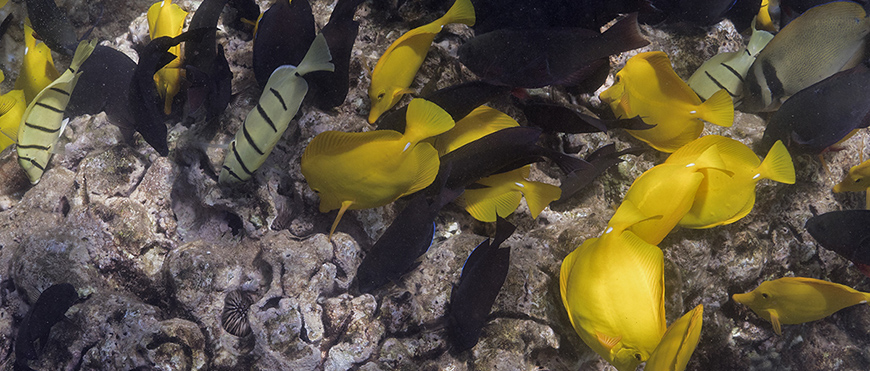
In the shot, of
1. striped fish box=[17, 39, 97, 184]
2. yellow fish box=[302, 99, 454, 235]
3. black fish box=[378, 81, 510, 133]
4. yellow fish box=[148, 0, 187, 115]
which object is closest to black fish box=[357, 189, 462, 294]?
yellow fish box=[302, 99, 454, 235]

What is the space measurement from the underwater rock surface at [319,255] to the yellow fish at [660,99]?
19cm

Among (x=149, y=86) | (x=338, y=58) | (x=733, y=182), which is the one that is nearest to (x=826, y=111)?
(x=733, y=182)

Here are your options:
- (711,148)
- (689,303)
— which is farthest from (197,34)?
(689,303)

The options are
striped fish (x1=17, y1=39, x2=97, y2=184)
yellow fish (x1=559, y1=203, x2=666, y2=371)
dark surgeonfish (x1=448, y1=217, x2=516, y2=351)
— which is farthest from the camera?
striped fish (x1=17, y1=39, x2=97, y2=184)

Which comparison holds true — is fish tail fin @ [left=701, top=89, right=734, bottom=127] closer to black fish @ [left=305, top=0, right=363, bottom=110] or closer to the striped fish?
black fish @ [left=305, top=0, right=363, bottom=110]

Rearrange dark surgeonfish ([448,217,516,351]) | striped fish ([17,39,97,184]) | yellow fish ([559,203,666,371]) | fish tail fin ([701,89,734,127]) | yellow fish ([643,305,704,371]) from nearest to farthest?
yellow fish ([643,305,704,371]), yellow fish ([559,203,666,371]), dark surgeonfish ([448,217,516,351]), fish tail fin ([701,89,734,127]), striped fish ([17,39,97,184])

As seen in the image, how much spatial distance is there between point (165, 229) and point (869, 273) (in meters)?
3.86

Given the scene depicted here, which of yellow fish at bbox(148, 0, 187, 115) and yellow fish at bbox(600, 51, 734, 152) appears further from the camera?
yellow fish at bbox(148, 0, 187, 115)

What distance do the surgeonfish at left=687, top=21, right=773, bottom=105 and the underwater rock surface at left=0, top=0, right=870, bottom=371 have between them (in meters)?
0.19

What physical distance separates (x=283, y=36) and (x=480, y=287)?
1.51 meters

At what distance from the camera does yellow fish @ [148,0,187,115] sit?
227 centimetres

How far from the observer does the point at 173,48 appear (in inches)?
87.8

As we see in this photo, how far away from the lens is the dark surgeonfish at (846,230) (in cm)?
199

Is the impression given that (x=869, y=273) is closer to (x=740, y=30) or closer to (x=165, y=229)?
(x=740, y=30)
